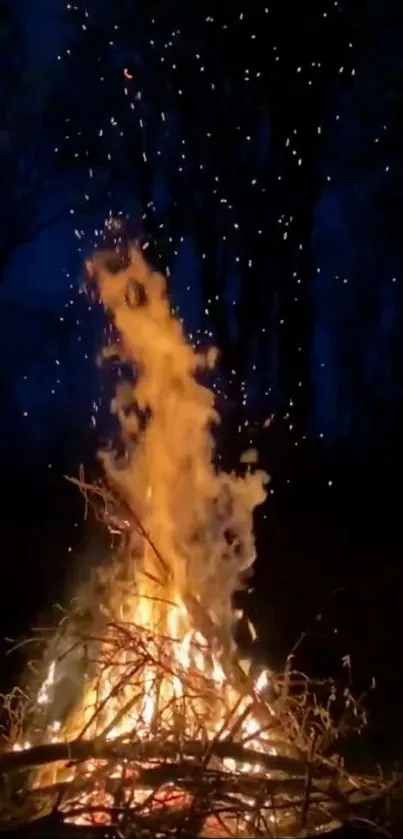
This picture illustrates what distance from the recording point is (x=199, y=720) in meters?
4.46

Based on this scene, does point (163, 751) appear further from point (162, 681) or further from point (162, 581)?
point (162, 581)

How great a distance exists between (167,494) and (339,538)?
830 cm

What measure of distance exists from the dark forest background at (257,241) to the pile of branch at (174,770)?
4.23 m

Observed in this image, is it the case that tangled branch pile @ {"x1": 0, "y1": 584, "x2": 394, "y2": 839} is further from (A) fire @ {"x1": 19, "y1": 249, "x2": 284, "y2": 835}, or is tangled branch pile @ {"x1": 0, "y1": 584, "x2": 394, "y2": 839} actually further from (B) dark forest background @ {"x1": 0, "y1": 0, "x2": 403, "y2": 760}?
(B) dark forest background @ {"x1": 0, "y1": 0, "x2": 403, "y2": 760}

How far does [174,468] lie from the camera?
17.0ft

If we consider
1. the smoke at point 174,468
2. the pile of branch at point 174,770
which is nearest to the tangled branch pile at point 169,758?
the pile of branch at point 174,770

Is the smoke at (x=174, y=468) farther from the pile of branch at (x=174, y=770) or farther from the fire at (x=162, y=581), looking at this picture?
the pile of branch at (x=174, y=770)

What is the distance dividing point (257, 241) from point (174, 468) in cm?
850

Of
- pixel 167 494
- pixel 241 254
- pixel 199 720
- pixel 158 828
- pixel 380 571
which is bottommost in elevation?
pixel 158 828

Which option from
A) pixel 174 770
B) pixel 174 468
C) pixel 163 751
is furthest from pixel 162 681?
pixel 174 468

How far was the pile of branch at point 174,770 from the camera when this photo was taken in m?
4.04

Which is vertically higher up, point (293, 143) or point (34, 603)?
point (293, 143)

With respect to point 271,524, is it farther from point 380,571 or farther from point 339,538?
point 380,571

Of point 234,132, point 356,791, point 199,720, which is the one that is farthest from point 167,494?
point 234,132
